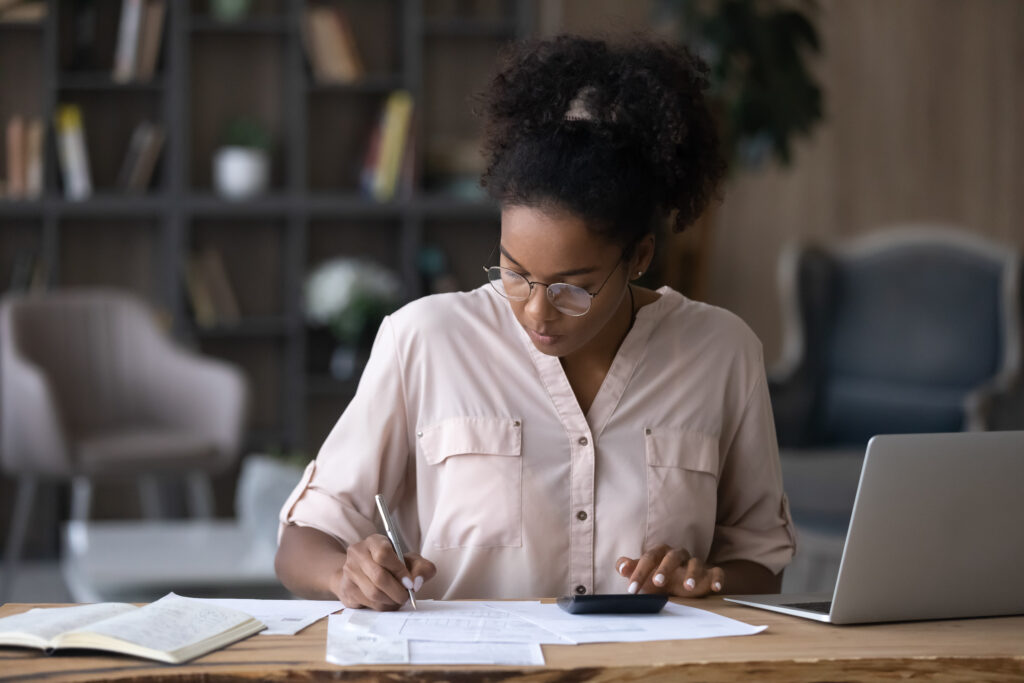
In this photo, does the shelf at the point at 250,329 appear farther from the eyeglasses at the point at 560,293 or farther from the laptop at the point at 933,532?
the laptop at the point at 933,532

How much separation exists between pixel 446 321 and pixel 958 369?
2.56 metres

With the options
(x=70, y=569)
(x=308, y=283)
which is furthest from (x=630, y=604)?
(x=308, y=283)

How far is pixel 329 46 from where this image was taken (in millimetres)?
4789

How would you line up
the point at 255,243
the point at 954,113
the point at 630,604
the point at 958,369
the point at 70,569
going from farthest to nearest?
the point at 954,113 < the point at 255,243 < the point at 958,369 < the point at 70,569 < the point at 630,604

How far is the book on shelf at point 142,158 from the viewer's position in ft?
15.4

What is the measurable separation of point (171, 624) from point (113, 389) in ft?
11.3

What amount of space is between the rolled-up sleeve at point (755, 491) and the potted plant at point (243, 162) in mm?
3479

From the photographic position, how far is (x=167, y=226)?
470 centimetres

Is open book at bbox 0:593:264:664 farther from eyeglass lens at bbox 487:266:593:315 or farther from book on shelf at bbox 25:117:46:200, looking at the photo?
book on shelf at bbox 25:117:46:200

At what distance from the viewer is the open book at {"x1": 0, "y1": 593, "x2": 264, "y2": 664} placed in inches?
41.3

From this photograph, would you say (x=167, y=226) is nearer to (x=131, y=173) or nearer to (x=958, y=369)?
(x=131, y=173)

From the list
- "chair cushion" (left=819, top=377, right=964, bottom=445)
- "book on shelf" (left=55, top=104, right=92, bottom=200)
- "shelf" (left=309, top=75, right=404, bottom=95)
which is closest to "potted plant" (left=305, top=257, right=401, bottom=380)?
"shelf" (left=309, top=75, right=404, bottom=95)

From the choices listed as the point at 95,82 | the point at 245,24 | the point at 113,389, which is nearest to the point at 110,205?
the point at 95,82

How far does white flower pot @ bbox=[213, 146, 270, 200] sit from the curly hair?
11.1 feet
